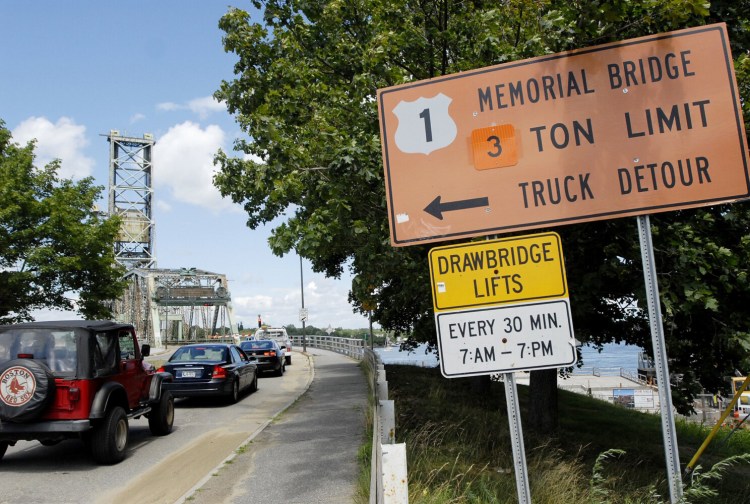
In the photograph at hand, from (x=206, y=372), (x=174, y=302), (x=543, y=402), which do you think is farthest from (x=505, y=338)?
(x=174, y=302)

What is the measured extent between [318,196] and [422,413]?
16.0ft

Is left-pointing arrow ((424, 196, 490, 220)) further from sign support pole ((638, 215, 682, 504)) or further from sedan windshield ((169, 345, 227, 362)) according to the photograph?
sedan windshield ((169, 345, 227, 362))

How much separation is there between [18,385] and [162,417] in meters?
3.50

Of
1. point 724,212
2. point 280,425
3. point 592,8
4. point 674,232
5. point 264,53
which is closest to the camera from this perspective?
point 592,8

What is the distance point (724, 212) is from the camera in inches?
420

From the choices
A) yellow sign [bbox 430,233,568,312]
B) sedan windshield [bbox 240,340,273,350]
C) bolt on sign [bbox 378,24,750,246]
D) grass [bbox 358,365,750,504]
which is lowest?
grass [bbox 358,365,750,504]

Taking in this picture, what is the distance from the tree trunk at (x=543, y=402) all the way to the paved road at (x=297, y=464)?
12.5ft

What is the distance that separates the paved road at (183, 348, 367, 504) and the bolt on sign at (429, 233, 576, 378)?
11.8 ft

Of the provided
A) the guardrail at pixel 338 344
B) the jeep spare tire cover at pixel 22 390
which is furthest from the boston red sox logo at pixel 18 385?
the guardrail at pixel 338 344

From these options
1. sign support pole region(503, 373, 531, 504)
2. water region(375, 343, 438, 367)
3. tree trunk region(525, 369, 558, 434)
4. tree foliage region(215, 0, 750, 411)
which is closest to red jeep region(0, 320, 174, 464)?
tree foliage region(215, 0, 750, 411)

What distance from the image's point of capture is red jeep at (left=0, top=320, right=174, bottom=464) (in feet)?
26.7

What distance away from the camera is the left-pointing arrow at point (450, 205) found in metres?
4.26

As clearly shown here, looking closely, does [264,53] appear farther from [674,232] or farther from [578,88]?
[578,88]

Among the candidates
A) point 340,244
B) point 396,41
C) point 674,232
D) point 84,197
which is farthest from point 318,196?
point 84,197
